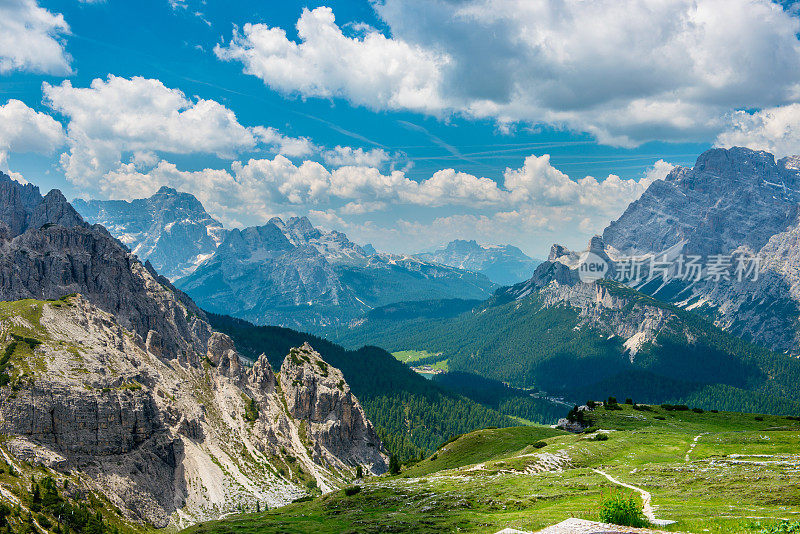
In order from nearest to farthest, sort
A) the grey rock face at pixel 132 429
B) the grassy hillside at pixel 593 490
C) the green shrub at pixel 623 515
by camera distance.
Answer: the green shrub at pixel 623 515 < the grassy hillside at pixel 593 490 < the grey rock face at pixel 132 429

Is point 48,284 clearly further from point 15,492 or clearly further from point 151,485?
point 15,492

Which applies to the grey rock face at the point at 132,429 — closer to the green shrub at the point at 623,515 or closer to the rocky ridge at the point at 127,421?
the rocky ridge at the point at 127,421

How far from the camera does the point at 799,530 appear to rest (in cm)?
2492

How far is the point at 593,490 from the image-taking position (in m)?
55.8

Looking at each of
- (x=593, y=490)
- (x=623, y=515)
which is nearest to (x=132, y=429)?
(x=593, y=490)

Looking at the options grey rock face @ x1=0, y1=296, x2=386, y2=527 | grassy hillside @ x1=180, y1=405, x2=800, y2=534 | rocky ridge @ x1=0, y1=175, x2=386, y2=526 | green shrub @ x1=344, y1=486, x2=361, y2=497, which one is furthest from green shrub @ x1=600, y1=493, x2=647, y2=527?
rocky ridge @ x1=0, y1=175, x2=386, y2=526

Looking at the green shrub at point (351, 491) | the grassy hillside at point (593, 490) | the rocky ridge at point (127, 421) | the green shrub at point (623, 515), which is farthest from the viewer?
the rocky ridge at point (127, 421)

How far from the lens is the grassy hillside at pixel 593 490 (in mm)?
40594

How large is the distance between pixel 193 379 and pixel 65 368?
6716cm

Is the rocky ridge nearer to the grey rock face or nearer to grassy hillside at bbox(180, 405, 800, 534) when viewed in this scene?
the grey rock face

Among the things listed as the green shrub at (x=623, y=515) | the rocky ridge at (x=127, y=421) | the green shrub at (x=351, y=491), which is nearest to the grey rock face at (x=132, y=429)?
the rocky ridge at (x=127, y=421)

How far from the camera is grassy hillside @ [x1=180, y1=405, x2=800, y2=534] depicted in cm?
4059

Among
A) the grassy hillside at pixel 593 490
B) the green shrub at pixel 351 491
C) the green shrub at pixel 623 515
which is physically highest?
the green shrub at pixel 623 515

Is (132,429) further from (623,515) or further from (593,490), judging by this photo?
(623,515)
